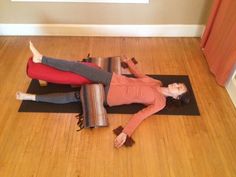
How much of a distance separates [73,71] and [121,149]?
0.67 meters

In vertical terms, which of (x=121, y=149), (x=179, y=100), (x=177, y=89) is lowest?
(x=121, y=149)

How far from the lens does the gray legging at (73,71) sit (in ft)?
5.62

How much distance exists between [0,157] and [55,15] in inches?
62.9

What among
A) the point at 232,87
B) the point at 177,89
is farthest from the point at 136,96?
the point at 232,87

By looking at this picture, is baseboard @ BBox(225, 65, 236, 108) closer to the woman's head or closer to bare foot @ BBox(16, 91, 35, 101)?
the woman's head

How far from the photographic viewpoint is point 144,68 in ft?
7.34

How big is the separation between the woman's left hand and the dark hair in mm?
473

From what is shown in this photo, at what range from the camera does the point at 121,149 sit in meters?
1.58

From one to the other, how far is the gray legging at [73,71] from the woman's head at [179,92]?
477 mm

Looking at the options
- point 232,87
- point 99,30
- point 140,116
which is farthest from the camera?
point 99,30

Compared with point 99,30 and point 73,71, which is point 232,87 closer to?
point 73,71

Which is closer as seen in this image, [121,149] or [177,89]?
[121,149]

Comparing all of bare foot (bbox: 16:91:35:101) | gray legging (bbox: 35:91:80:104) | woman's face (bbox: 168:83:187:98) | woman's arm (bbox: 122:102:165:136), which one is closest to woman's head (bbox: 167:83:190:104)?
woman's face (bbox: 168:83:187:98)

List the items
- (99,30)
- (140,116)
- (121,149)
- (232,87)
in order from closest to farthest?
(121,149), (140,116), (232,87), (99,30)
